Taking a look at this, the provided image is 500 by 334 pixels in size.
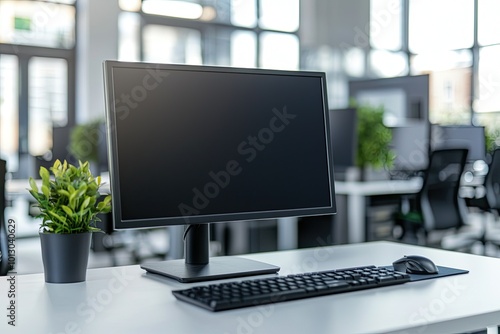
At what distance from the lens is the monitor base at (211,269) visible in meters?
1.39

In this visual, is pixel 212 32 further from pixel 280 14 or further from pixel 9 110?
pixel 9 110

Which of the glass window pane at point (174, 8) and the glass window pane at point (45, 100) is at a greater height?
the glass window pane at point (174, 8)

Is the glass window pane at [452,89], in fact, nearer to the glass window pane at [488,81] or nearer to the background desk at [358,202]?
the glass window pane at [488,81]

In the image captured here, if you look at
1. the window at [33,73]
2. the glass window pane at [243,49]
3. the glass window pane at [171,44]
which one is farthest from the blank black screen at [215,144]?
the glass window pane at [243,49]

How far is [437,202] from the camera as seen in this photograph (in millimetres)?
4523

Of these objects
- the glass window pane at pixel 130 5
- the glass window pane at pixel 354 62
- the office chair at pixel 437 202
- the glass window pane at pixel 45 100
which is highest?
the glass window pane at pixel 130 5

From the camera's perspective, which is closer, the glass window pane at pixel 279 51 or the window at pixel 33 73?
the window at pixel 33 73

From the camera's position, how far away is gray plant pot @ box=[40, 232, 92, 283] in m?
1.30

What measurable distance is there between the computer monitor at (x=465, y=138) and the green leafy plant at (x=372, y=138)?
141 centimetres

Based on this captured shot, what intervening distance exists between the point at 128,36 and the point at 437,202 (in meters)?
4.30

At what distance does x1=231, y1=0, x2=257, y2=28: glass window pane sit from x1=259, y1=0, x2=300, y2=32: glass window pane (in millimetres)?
128

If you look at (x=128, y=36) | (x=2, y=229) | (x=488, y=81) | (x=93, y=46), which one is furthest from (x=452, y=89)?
(x=2, y=229)

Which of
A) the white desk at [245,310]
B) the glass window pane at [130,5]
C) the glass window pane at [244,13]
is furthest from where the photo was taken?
the glass window pane at [244,13]

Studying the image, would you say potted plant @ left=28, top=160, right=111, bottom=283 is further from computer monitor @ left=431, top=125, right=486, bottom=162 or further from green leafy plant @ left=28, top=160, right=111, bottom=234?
computer monitor @ left=431, top=125, right=486, bottom=162
